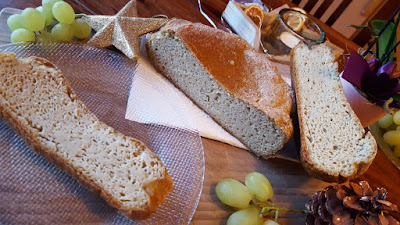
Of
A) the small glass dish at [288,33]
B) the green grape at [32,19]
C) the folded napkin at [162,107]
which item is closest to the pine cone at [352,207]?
the folded napkin at [162,107]

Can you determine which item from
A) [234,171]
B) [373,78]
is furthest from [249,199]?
[373,78]

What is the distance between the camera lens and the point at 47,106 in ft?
3.65

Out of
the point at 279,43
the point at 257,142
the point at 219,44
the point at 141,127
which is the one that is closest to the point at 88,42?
the point at 141,127

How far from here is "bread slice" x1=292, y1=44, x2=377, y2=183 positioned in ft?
4.45

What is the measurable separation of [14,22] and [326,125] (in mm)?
1456

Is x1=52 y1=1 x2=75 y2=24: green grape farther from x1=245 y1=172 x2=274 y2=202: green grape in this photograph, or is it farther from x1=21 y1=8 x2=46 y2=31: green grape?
x1=245 y1=172 x2=274 y2=202: green grape

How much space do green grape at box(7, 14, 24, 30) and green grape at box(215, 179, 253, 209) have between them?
1057 millimetres

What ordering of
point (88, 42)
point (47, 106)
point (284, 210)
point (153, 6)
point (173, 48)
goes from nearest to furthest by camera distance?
point (47, 106)
point (284, 210)
point (88, 42)
point (173, 48)
point (153, 6)

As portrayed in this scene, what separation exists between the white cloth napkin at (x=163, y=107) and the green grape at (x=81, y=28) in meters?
0.27

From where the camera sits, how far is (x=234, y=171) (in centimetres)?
135

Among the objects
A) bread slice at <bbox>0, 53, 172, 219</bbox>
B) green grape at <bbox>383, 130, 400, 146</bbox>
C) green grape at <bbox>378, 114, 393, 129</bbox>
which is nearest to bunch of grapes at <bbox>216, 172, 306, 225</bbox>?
bread slice at <bbox>0, 53, 172, 219</bbox>

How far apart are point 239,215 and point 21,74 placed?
0.94 meters

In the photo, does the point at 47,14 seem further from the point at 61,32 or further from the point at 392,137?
the point at 392,137

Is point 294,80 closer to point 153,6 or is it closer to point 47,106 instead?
point 153,6
